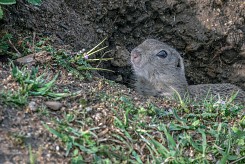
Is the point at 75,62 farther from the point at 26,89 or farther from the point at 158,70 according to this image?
the point at 158,70

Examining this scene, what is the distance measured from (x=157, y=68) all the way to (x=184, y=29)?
3.58ft

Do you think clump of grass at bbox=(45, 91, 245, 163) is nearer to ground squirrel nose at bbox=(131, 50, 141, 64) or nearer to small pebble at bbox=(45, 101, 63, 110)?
small pebble at bbox=(45, 101, 63, 110)

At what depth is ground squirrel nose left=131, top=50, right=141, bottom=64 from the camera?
5.87m

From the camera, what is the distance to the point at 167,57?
5.98 m

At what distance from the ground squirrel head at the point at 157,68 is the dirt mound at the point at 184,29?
668 mm

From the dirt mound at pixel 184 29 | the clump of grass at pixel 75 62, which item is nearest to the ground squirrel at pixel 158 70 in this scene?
the dirt mound at pixel 184 29

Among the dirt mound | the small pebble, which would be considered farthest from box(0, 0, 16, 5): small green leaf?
the dirt mound

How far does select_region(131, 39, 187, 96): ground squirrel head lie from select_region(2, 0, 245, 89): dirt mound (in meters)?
0.67

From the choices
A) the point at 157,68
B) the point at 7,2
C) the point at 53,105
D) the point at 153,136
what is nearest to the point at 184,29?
the point at 157,68

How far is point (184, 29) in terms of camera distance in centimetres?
667

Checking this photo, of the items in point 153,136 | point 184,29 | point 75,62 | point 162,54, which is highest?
point 184,29

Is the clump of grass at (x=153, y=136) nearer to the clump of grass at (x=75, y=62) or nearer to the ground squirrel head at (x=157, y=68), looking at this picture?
the clump of grass at (x=75, y=62)

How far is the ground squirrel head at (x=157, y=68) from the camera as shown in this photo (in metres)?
5.89

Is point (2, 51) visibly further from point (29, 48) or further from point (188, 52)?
point (188, 52)
